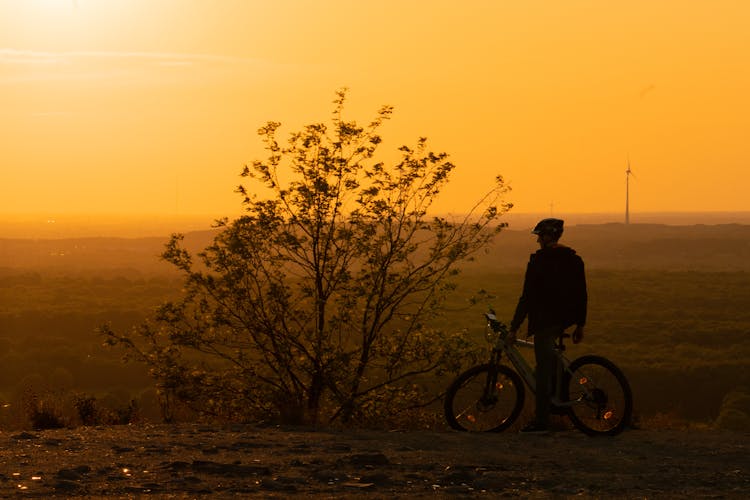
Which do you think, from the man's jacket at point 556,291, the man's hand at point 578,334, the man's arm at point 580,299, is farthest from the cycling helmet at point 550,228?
the man's hand at point 578,334

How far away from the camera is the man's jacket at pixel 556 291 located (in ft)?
40.0

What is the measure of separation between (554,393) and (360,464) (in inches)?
128

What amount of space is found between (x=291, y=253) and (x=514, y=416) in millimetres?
7079

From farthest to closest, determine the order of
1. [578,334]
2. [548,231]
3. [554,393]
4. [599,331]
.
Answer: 1. [599,331]
2. [554,393]
3. [578,334]
4. [548,231]

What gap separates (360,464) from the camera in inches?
394

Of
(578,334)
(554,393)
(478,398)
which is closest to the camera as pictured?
(578,334)

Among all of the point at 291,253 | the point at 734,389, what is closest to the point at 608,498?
the point at 291,253

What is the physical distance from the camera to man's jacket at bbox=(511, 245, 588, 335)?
12.2 metres

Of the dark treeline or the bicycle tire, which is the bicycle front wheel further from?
the dark treeline

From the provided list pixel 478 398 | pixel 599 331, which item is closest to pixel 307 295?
pixel 478 398

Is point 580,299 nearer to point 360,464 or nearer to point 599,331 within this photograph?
point 360,464

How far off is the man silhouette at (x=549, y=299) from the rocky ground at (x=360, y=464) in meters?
0.81

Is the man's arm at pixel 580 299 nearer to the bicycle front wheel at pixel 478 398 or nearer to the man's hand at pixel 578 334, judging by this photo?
the man's hand at pixel 578 334

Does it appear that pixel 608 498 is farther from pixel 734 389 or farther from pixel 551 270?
pixel 734 389
